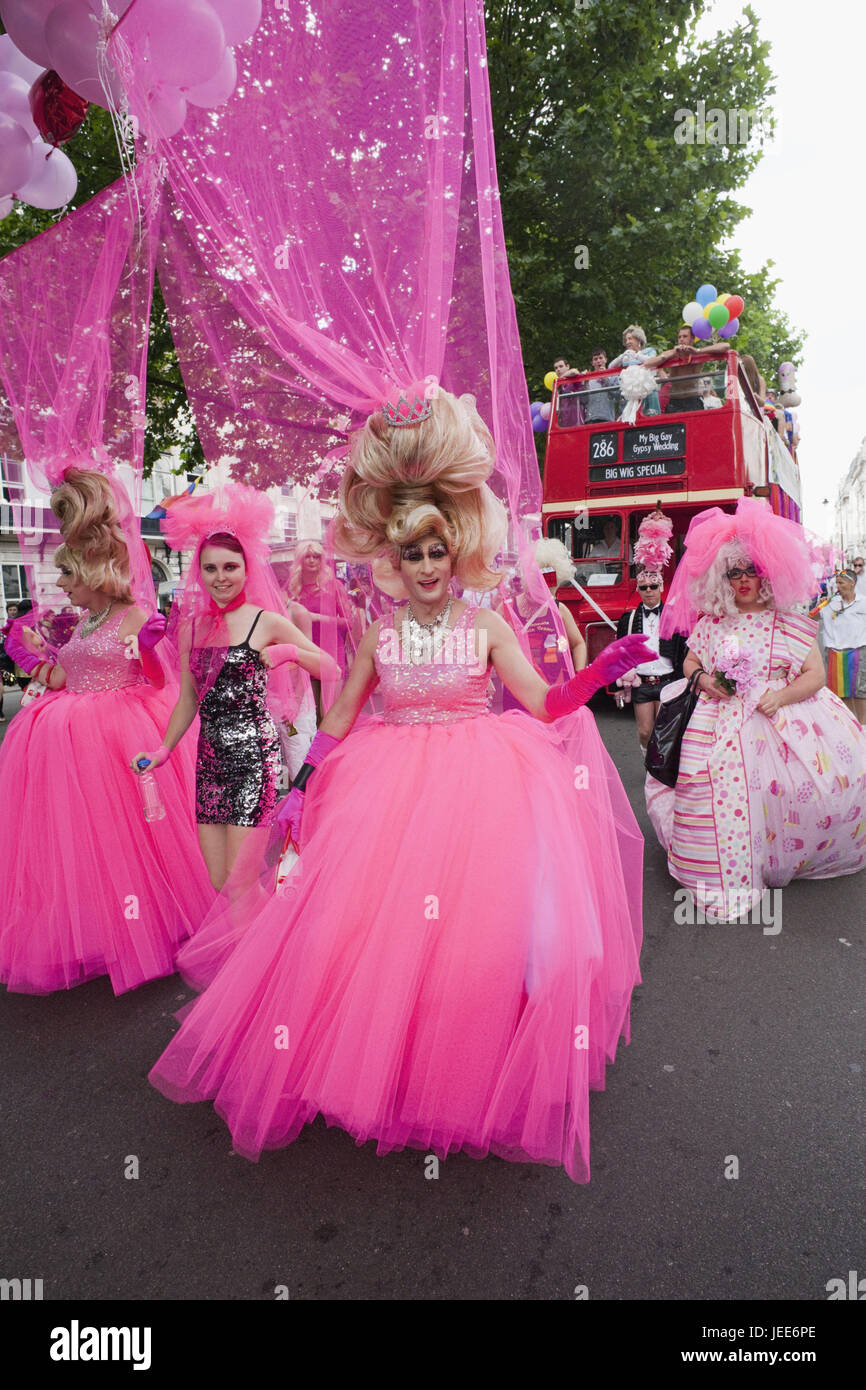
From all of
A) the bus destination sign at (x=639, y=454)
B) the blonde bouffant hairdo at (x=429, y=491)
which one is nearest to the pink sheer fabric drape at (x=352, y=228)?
the blonde bouffant hairdo at (x=429, y=491)

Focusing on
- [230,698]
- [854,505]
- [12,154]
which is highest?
[854,505]

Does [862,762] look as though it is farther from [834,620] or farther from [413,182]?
[834,620]

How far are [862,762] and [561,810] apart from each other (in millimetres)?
2992

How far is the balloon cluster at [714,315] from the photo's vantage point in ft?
35.0

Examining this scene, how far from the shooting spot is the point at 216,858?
3465 millimetres

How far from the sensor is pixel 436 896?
229 centimetres

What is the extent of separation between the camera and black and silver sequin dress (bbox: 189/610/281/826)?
345 cm

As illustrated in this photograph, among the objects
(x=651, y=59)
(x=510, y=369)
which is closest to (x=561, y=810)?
(x=510, y=369)

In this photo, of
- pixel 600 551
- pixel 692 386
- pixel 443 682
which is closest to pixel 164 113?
pixel 443 682

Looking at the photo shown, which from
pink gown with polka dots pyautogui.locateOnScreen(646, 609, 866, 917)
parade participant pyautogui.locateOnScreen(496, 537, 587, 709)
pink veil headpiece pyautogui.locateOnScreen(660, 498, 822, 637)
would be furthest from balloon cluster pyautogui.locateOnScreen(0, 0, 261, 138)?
pink gown with polka dots pyautogui.locateOnScreen(646, 609, 866, 917)

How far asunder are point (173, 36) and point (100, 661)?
8.33 feet

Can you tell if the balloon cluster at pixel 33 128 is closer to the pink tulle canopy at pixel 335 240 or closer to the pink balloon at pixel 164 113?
the pink tulle canopy at pixel 335 240

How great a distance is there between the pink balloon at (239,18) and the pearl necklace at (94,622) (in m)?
2.41

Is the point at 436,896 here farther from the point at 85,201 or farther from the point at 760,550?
the point at 85,201
